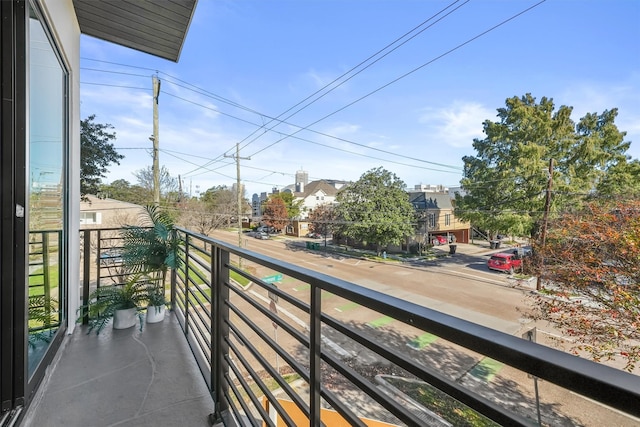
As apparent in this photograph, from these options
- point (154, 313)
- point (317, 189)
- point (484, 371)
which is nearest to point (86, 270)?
point (154, 313)

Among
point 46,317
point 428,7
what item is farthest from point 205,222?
point 46,317

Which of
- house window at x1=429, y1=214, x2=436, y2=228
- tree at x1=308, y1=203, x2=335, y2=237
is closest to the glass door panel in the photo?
tree at x1=308, y1=203, x2=335, y2=237

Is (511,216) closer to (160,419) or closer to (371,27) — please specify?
(371,27)

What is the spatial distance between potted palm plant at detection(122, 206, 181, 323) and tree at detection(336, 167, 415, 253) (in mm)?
13765

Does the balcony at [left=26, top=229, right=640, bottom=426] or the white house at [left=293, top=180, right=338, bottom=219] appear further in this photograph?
the white house at [left=293, top=180, right=338, bottom=219]

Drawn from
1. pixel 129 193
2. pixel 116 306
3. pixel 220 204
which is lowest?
pixel 116 306

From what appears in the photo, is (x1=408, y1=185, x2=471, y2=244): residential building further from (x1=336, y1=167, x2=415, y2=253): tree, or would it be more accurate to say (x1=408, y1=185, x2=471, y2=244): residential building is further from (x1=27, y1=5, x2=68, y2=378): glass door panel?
(x1=27, y1=5, x2=68, y2=378): glass door panel

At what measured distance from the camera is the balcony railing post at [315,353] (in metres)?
0.79

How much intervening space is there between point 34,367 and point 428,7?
8.88 metres

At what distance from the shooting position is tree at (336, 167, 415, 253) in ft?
52.4

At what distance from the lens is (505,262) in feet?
44.9

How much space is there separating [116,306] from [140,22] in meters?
2.59

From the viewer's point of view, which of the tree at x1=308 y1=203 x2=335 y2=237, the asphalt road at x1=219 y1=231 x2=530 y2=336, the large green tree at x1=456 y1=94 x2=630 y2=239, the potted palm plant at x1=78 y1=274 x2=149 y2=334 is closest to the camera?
the potted palm plant at x1=78 y1=274 x2=149 y2=334

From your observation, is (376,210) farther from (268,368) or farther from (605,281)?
(268,368)
